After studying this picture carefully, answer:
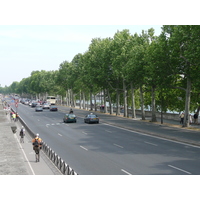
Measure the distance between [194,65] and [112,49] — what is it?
2453 centimetres

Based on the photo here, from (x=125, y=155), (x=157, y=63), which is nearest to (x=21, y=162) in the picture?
(x=125, y=155)

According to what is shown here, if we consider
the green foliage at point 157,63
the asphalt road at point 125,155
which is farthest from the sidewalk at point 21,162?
the green foliage at point 157,63

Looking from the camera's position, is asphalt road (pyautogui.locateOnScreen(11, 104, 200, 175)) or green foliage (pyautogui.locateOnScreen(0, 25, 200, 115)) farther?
green foliage (pyautogui.locateOnScreen(0, 25, 200, 115))

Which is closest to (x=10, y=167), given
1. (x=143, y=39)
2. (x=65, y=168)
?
(x=65, y=168)

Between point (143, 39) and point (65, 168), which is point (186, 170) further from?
point (143, 39)

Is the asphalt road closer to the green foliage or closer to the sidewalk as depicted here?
the sidewalk

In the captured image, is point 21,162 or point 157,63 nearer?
point 21,162

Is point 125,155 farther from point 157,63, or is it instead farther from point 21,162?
point 157,63

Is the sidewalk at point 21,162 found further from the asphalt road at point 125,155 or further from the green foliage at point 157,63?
the green foliage at point 157,63

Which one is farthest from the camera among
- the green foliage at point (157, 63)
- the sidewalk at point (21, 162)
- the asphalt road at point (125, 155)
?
the green foliage at point (157, 63)

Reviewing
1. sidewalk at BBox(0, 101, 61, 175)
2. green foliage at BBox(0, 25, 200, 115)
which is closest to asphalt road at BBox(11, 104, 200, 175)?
sidewalk at BBox(0, 101, 61, 175)

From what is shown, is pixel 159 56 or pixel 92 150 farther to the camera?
pixel 159 56

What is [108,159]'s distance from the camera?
728 inches

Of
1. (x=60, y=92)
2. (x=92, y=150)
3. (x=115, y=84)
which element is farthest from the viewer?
(x=60, y=92)
